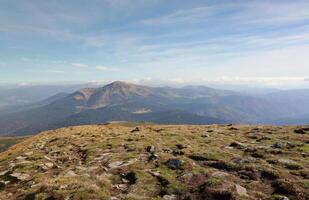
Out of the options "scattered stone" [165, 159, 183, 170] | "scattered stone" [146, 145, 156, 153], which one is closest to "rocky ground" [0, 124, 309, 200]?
"scattered stone" [165, 159, 183, 170]

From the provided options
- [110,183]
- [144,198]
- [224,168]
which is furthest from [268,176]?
[110,183]

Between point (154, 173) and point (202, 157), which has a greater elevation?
point (202, 157)

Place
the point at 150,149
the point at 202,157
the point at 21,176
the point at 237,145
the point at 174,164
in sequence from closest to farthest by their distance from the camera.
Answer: the point at 174,164, the point at 21,176, the point at 202,157, the point at 150,149, the point at 237,145

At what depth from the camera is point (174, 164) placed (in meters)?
21.8

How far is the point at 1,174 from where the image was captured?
24359 mm

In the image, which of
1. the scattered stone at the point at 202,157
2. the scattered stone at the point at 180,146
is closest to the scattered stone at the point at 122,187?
the scattered stone at the point at 202,157

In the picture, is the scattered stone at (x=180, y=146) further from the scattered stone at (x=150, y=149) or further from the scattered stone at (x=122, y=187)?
the scattered stone at (x=122, y=187)

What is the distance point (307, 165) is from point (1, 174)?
24.3 meters

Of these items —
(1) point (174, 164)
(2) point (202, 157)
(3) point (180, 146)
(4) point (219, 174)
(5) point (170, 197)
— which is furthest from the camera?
(3) point (180, 146)

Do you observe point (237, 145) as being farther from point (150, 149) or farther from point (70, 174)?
point (70, 174)

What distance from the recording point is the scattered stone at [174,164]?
21.3 m

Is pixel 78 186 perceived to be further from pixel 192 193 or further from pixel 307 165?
pixel 307 165

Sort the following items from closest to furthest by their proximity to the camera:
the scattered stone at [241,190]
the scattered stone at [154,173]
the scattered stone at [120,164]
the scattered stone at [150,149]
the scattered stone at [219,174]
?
the scattered stone at [241,190]
the scattered stone at [219,174]
the scattered stone at [154,173]
the scattered stone at [120,164]
the scattered stone at [150,149]

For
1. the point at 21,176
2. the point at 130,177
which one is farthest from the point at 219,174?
the point at 21,176
